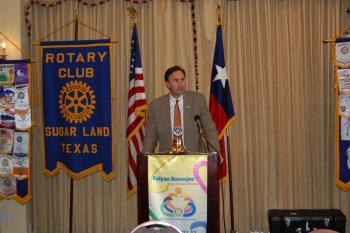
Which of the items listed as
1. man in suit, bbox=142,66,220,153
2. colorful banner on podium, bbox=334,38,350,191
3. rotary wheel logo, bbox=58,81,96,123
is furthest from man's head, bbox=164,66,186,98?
colorful banner on podium, bbox=334,38,350,191

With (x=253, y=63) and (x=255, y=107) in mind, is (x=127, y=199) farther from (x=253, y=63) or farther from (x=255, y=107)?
(x=253, y=63)

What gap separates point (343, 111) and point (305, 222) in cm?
114

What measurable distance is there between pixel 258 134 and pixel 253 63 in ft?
2.50

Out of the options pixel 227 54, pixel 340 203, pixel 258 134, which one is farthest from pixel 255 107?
pixel 340 203

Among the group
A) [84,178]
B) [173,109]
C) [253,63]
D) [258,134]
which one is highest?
[253,63]

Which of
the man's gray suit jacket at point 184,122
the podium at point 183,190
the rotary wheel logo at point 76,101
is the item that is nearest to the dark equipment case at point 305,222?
the man's gray suit jacket at point 184,122

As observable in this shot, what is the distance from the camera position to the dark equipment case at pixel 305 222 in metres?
3.48

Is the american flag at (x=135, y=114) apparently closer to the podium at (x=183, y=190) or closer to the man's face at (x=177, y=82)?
the man's face at (x=177, y=82)

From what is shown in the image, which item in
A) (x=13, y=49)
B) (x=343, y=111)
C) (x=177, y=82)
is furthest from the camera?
(x=13, y=49)

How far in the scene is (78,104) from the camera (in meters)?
4.08

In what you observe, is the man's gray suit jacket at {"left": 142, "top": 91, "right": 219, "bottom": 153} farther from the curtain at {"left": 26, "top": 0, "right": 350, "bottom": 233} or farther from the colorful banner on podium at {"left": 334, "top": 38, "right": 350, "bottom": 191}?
the colorful banner on podium at {"left": 334, "top": 38, "right": 350, "bottom": 191}

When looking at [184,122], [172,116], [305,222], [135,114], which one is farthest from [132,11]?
[305,222]

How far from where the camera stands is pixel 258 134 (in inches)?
170

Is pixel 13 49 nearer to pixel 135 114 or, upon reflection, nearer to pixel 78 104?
pixel 78 104
